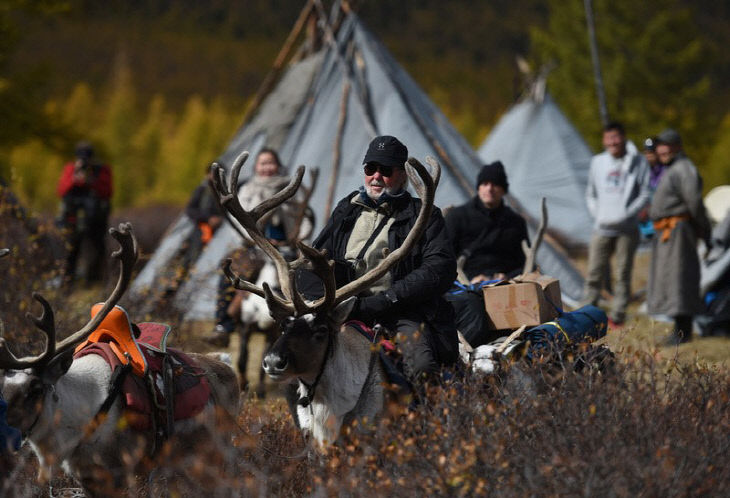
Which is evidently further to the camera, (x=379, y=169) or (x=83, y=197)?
(x=83, y=197)

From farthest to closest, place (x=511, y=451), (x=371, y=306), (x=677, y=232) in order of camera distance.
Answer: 1. (x=677, y=232)
2. (x=371, y=306)
3. (x=511, y=451)

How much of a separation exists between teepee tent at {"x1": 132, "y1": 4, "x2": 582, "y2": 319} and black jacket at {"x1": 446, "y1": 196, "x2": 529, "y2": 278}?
4.23 meters

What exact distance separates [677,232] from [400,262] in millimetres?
5641

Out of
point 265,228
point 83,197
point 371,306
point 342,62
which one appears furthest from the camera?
point 83,197

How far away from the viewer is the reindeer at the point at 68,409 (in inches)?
165

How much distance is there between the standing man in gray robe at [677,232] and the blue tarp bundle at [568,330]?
4.42m

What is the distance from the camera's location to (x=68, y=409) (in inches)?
171

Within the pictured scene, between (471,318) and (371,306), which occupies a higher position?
(371,306)

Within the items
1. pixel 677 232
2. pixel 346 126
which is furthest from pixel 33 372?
pixel 346 126

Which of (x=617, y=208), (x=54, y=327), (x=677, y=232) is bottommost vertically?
(x=677, y=232)

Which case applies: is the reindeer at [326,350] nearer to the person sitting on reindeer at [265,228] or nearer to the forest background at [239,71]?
the person sitting on reindeer at [265,228]

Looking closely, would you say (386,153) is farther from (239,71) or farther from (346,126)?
(239,71)

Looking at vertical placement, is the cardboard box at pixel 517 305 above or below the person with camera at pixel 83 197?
below

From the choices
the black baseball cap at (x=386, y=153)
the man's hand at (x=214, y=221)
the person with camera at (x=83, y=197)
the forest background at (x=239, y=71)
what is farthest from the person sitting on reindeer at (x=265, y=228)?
the person with camera at (x=83, y=197)
